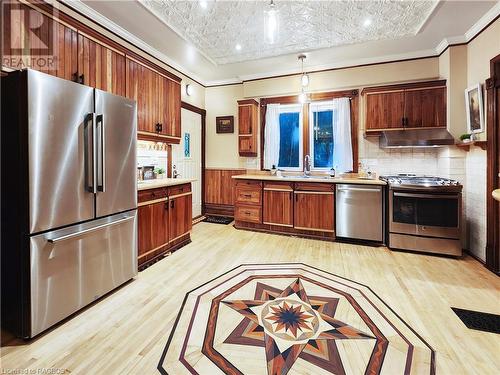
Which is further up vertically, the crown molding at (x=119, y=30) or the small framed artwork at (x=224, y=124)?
the crown molding at (x=119, y=30)

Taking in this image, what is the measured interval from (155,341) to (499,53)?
176 inches

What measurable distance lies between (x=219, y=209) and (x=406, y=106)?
4.00 metres

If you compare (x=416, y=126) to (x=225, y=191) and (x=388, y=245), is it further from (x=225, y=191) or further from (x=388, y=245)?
(x=225, y=191)

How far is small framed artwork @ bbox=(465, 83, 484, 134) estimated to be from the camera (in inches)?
123

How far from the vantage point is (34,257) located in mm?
1750

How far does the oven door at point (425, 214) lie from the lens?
336cm

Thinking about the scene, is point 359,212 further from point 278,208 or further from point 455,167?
point 455,167

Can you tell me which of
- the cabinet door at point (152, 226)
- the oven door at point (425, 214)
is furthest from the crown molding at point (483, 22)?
the cabinet door at point (152, 226)

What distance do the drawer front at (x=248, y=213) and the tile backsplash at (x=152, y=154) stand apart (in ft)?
5.08

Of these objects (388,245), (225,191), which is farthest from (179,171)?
(388,245)

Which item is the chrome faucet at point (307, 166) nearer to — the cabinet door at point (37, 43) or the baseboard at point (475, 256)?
the baseboard at point (475, 256)

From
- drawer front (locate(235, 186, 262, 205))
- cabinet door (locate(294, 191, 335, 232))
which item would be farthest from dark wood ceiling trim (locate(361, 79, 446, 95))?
drawer front (locate(235, 186, 262, 205))

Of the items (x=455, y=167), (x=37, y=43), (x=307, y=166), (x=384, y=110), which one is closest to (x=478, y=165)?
(x=455, y=167)

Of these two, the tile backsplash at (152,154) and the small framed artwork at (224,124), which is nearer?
the tile backsplash at (152,154)
